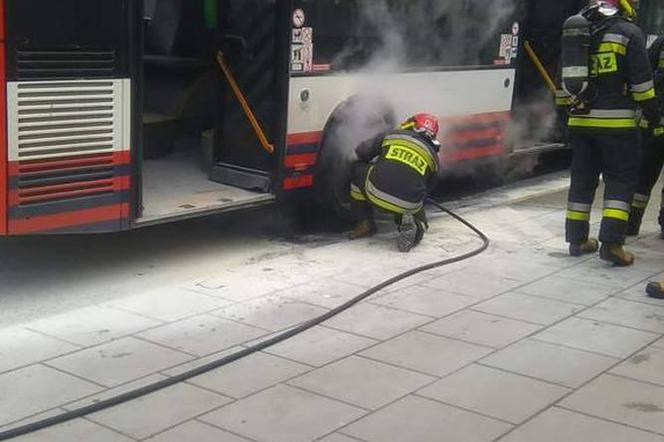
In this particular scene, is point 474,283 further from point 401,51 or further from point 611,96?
point 401,51

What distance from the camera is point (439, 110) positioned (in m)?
8.37

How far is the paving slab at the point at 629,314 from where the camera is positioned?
554cm

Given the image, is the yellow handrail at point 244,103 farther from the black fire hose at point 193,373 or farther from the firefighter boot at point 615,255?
the firefighter boot at point 615,255

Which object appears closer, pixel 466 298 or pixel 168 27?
pixel 466 298

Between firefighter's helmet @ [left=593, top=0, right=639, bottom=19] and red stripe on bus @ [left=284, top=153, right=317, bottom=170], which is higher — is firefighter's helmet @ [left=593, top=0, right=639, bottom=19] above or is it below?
above

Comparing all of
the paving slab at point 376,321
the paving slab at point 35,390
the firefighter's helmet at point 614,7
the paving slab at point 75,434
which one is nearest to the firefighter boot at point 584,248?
the firefighter's helmet at point 614,7

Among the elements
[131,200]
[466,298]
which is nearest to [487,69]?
[466,298]

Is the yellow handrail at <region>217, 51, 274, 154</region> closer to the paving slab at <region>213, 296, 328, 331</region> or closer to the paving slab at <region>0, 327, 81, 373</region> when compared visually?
the paving slab at <region>213, 296, 328, 331</region>

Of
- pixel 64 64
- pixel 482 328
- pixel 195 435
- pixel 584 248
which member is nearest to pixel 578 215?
pixel 584 248

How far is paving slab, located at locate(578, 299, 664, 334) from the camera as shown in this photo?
18.2 ft

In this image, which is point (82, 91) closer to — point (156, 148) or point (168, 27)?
point (156, 148)

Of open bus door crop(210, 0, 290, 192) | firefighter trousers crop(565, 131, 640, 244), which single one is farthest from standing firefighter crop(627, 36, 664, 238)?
open bus door crop(210, 0, 290, 192)

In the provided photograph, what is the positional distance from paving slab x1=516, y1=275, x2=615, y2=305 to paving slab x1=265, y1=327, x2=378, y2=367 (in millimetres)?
1532

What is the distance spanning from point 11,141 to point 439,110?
14.0 ft
